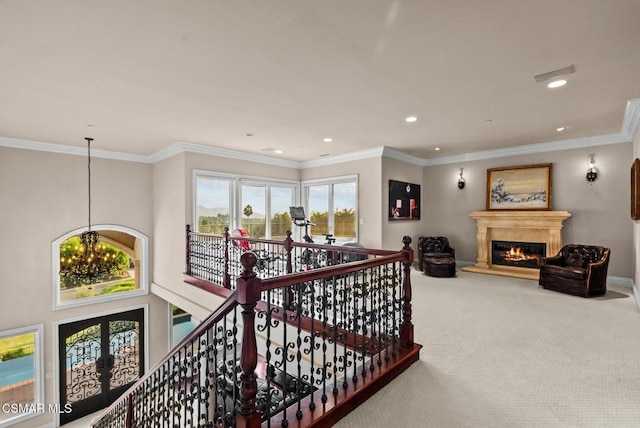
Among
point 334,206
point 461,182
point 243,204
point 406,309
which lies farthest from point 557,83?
point 243,204

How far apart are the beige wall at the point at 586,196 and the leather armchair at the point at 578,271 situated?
2.79 ft

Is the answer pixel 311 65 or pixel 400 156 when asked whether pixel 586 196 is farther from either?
pixel 311 65

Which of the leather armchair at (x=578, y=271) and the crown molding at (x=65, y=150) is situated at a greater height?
the crown molding at (x=65, y=150)

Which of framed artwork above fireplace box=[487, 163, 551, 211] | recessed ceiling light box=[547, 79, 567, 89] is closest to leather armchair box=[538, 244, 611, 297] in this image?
framed artwork above fireplace box=[487, 163, 551, 211]

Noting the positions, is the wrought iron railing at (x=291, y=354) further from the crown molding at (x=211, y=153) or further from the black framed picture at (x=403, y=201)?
the black framed picture at (x=403, y=201)

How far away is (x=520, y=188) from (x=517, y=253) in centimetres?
148

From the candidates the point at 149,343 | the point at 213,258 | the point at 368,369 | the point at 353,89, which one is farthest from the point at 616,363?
the point at 149,343

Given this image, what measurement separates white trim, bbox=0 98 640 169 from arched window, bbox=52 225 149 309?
1747 millimetres

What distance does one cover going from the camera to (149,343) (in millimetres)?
7320

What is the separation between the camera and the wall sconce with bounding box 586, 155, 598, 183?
575cm

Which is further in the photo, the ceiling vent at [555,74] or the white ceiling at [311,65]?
the ceiling vent at [555,74]

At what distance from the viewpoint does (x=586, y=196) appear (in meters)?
5.88

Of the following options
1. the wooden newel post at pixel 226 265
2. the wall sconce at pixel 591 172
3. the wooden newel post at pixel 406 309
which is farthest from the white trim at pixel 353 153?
the wooden newel post at pixel 406 309

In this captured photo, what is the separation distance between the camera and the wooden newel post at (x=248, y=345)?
1.65 metres
